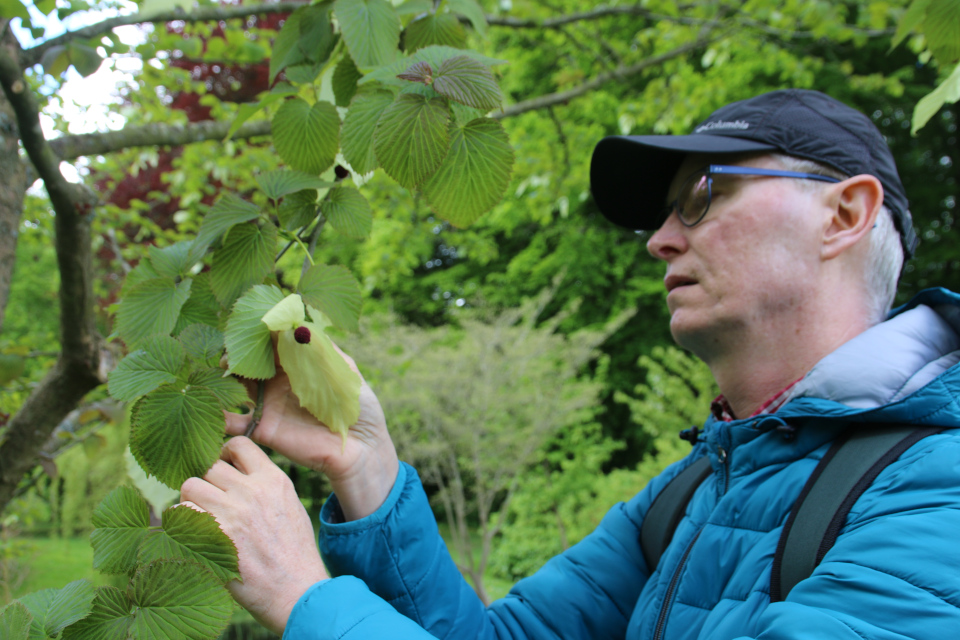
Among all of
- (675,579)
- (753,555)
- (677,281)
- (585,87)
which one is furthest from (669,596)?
(585,87)

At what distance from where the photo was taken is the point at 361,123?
2.65 feet

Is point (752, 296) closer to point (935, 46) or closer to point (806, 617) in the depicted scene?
point (935, 46)

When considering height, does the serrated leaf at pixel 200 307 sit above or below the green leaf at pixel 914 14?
below

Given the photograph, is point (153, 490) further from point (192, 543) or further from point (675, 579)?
point (675, 579)

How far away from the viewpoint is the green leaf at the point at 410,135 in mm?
733

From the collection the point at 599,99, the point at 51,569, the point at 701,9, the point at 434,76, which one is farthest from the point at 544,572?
the point at 599,99

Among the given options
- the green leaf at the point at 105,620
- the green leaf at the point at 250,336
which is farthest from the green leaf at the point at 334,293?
the green leaf at the point at 105,620

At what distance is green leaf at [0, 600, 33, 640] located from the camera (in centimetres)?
54

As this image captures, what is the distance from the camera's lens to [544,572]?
4.99 feet

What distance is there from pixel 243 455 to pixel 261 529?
0.35 ft

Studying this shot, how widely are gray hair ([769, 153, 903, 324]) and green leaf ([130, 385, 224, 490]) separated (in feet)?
4.16

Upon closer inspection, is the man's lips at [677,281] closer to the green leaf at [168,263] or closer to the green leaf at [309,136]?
the green leaf at [309,136]

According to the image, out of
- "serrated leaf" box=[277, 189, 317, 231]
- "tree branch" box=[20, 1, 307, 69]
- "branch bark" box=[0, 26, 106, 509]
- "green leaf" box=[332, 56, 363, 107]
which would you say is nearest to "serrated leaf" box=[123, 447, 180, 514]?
"serrated leaf" box=[277, 189, 317, 231]

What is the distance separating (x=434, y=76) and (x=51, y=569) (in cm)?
874
